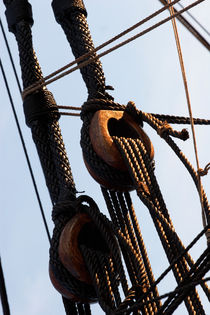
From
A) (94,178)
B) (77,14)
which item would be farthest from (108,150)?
(77,14)

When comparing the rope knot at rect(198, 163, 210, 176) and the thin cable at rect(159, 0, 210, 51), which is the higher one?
the thin cable at rect(159, 0, 210, 51)

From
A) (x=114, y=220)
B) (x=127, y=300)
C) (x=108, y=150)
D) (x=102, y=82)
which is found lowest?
(x=127, y=300)

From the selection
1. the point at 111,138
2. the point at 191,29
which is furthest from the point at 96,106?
the point at 191,29

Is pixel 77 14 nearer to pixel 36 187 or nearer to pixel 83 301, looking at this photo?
pixel 36 187

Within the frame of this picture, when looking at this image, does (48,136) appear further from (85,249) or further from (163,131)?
(85,249)

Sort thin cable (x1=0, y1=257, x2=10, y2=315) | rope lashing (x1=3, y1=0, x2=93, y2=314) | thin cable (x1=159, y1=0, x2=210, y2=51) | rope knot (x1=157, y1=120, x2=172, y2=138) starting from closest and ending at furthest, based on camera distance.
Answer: thin cable (x1=0, y1=257, x2=10, y2=315) < rope lashing (x1=3, y1=0, x2=93, y2=314) < rope knot (x1=157, y1=120, x2=172, y2=138) < thin cable (x1=159, y1=0, x2=210, y2=51)

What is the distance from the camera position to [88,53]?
4.18m

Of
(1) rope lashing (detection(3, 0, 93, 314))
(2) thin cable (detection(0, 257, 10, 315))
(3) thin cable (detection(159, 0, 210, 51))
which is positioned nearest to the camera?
(2) thin cable (detection(0, 257, 10, 315))

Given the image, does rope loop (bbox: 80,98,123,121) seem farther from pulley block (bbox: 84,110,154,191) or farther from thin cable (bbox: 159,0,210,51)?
thin cable (bbox: 159,0,210,51)

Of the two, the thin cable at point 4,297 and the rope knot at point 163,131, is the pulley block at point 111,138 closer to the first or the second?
the rope knot at point 163,131

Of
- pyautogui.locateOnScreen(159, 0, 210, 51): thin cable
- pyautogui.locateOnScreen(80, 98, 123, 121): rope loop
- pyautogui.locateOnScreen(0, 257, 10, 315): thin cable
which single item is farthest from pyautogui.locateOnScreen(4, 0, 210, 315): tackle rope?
pyautogui.locateOnScreen(159, 0, 210, 51): thin cable

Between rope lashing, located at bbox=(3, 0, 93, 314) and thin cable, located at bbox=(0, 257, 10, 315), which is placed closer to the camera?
thin cable, located at bbox=(0, 257, 10, 315)

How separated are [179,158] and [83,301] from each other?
2.27 feet

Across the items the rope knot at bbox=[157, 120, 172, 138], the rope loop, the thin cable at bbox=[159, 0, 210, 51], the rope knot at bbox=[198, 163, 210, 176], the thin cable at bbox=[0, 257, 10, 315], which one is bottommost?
the thin cable at bbox=[0, 257, 10, 315]
